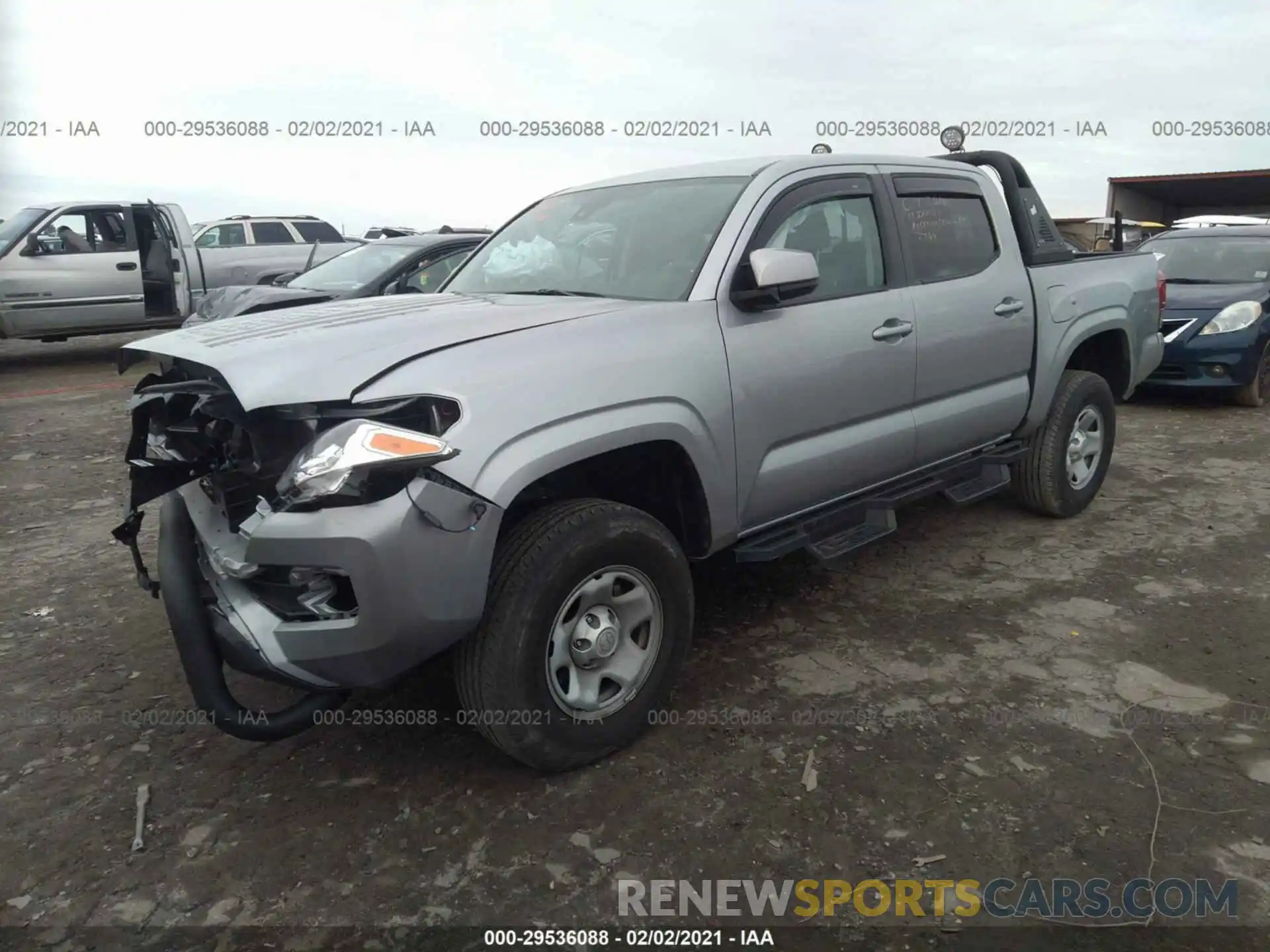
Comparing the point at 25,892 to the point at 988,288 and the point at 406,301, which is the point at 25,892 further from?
the point at 988,288

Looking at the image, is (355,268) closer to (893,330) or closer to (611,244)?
(611,244)

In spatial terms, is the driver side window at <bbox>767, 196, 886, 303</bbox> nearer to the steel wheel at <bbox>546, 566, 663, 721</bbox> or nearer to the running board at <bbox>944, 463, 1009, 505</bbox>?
the running board at <bbox>944, 463, 1009, 505</bbox>

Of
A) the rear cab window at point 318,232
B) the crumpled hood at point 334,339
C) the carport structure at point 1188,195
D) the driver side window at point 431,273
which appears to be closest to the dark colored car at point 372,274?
the driver side window at point 431,273

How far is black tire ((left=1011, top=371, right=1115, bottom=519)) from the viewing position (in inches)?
184

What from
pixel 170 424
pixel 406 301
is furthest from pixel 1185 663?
pixel 170 424

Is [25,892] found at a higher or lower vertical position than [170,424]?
lower

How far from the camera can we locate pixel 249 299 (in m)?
7.56

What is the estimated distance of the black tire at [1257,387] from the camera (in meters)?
A: 7.87

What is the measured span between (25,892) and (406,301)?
2092 mm

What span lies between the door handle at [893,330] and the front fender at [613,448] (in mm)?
950

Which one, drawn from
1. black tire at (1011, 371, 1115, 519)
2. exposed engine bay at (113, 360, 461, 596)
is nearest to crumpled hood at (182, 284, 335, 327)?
exposed engine bay at (113, 360, 461, 596)

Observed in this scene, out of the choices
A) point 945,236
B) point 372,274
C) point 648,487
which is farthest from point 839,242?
point 372,274

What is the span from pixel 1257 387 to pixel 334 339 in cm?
→ 839

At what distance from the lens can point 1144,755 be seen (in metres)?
2.76
